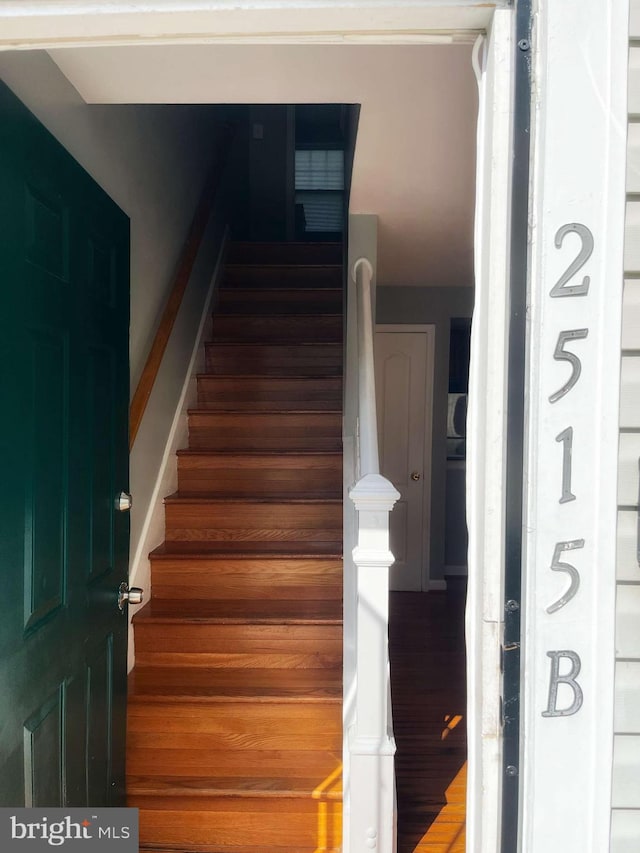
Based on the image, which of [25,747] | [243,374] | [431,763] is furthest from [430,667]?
[25,747]

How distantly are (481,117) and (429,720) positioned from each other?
279 cm

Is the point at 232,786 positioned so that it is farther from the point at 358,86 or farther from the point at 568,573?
the point at 358,86

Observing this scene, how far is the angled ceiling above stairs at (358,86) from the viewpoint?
1565 mm

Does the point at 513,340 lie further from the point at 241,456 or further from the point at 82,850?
the point at 241,456

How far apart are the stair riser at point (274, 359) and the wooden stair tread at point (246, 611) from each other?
151 cm

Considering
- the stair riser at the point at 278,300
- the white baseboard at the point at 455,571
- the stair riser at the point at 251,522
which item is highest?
the stair riser at the point at 278,300

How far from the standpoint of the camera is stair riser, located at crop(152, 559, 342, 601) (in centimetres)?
271

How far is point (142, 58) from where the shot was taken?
160cm

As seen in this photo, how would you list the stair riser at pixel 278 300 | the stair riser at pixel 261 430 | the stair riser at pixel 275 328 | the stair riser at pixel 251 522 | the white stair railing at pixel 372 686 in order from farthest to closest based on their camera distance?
the stair riser at pixel 278 300
the stair riser at pixel 275 328
the stair riser at pixel 261 430
the stair riser at pixel 251 522
the white stair railing at pixel 372 686

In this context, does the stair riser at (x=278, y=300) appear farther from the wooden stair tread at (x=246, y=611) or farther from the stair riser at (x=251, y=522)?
the wooden stair tread at (x=246, y=611)

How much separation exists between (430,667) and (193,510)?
1.69 metres

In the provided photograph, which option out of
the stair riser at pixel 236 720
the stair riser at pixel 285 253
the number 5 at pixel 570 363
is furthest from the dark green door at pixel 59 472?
the stair riser at pixel 285 253

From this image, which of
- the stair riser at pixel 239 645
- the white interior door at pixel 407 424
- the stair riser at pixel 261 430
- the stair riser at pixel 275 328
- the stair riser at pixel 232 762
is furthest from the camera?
the white interior door at pixel 407 424

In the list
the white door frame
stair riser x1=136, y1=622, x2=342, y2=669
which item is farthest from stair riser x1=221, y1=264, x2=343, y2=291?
the white door frame
